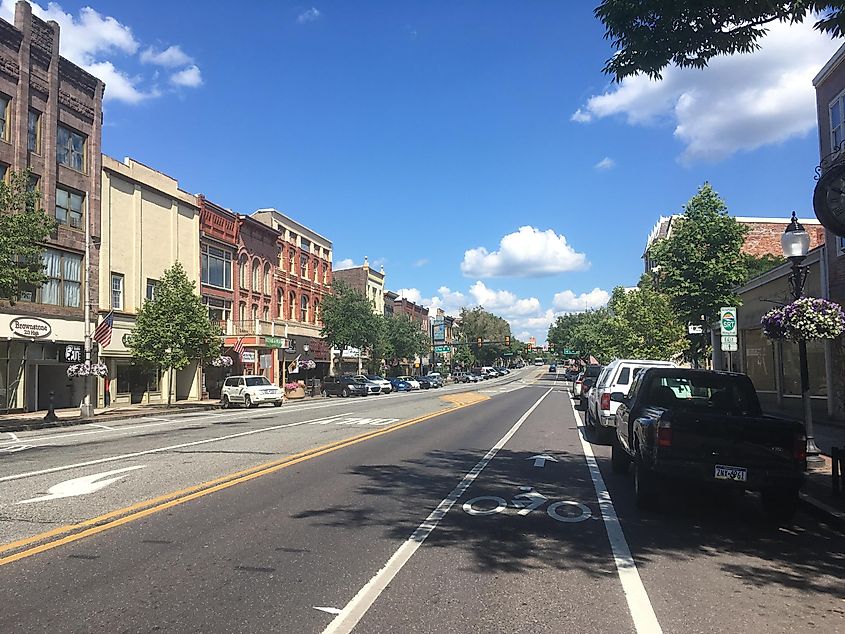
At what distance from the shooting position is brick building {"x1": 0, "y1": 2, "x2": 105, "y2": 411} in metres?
28.1

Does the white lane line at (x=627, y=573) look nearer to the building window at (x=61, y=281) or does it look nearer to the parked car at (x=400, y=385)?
the building window at (x=61, y=281)

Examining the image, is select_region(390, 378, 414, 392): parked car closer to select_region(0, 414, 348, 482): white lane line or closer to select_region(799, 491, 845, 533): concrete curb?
select_region(0, 414, 348, 482): white lane line

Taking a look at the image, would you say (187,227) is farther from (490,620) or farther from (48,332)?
(490,620)

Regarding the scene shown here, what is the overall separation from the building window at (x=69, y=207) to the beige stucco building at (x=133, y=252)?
5.55 feet

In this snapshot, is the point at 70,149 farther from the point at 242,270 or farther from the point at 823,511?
the point at 823,511

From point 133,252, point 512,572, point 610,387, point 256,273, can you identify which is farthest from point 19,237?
point 256,273

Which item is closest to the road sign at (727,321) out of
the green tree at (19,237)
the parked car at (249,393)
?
the green tree at (19,237)

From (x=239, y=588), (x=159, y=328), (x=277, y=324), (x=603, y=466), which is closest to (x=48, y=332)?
(x=159, y=328)

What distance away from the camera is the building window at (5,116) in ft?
91.5

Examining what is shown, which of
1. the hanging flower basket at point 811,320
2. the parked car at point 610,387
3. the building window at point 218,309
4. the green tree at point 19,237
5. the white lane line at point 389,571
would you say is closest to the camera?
the white lane line at point 389,571

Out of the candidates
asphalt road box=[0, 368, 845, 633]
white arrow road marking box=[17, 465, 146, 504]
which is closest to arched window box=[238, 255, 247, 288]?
asphalt road box=[0, 368, 845, 633]

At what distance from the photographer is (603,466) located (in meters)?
12.4

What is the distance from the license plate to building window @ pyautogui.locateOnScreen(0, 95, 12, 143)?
29741 millimetres

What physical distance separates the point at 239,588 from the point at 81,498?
14.6 feet
